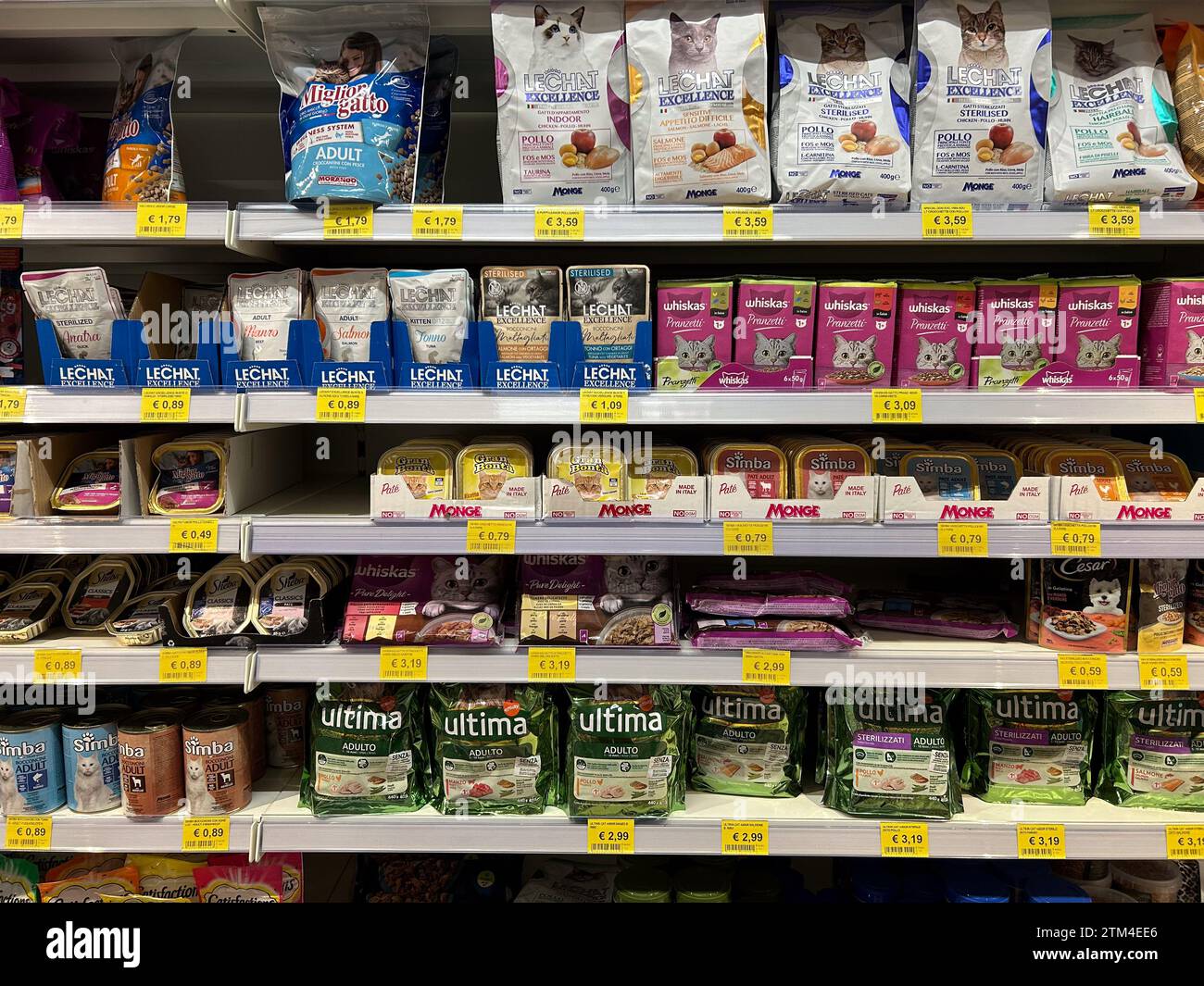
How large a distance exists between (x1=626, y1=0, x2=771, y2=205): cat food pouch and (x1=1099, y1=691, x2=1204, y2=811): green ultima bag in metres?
1.47

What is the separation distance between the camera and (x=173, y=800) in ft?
6.02

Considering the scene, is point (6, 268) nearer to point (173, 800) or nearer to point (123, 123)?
point (123, 123)

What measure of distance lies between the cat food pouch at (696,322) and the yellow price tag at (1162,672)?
3.81ft

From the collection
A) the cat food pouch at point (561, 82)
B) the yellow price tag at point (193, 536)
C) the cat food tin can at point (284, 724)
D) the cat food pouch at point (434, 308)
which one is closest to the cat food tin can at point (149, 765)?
the cat food tin can at point (284, 724)

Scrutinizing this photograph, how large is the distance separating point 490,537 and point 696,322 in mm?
657

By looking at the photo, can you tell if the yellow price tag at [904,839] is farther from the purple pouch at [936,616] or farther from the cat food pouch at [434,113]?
the cat food pouch at [434,113]

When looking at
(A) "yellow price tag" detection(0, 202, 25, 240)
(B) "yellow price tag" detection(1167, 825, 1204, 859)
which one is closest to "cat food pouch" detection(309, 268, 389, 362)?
(A) "yellow price tag" detection(0, 202, 25, 240)

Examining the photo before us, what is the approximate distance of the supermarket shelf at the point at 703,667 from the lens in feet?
5.80

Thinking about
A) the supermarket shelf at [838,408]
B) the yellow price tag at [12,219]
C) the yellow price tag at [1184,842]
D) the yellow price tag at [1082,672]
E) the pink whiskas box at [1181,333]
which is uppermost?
the yellow price tag at [12,219]

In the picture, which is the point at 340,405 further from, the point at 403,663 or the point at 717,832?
the point at 717,832

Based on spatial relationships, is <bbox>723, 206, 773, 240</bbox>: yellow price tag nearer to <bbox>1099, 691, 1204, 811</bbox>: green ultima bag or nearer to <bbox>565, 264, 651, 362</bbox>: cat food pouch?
<bbox>565, 264, 651, 362</bbox>: cat food pouch

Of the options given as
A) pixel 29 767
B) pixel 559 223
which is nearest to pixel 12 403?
pixel 29 767

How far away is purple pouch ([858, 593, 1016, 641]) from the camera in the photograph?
190 centimetres
